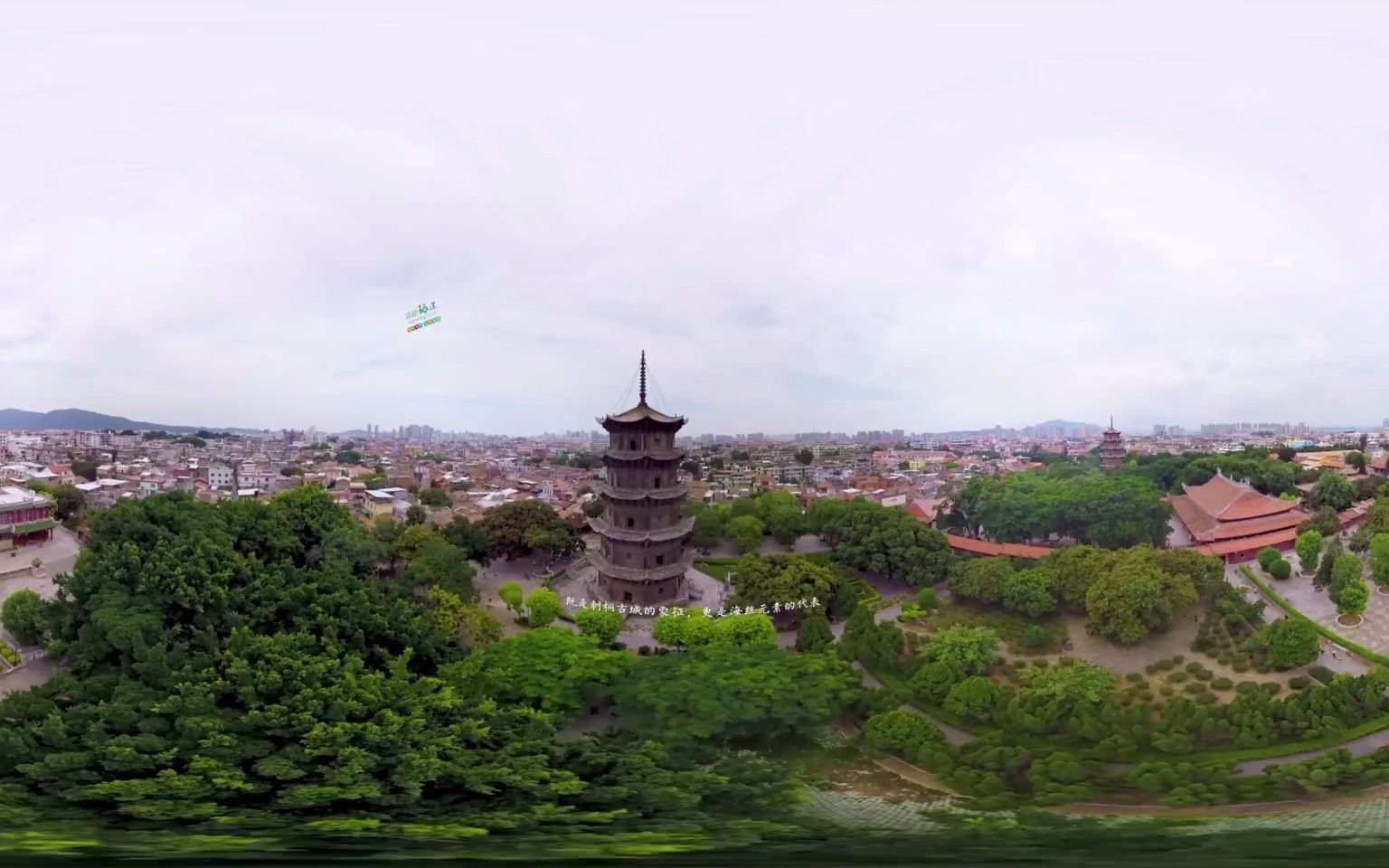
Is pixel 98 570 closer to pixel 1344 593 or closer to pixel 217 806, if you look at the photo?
pixel 217 806

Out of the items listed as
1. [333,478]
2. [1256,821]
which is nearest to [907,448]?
[1256,821]

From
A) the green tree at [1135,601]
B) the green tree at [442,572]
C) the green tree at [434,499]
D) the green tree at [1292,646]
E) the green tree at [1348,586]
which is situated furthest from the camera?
the green tree at [434,499]

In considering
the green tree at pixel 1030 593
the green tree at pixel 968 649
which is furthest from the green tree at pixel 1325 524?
the green tree at pixel 968 649

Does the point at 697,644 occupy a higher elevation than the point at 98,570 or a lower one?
lower

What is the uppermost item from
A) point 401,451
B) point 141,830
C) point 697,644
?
point 401,451

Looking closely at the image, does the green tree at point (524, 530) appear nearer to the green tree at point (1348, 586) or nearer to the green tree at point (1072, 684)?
the green tree at point (1072, 684)

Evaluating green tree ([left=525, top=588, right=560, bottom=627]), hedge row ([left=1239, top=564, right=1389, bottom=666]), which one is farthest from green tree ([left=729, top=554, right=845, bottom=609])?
hedge row ([left=1239, top=564, right=1389, bottom=666])
